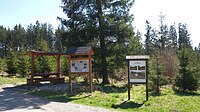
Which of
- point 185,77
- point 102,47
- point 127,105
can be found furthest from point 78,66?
point 185,77

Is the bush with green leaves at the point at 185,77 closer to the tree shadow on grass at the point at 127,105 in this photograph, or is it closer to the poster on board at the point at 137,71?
the poster on board at the point at 137,71

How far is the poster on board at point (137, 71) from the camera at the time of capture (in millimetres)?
15258

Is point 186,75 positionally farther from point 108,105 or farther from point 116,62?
point 108,105

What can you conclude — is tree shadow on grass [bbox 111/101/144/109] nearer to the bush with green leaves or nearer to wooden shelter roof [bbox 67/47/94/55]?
wooden shelter roof [bbox 67/47/94/55]

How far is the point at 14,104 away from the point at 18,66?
18.8 m

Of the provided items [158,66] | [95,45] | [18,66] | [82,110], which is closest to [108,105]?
[82,110]

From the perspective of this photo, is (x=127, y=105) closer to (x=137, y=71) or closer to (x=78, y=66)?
(x=137, y=71)

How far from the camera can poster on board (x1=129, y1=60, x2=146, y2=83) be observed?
601 inches

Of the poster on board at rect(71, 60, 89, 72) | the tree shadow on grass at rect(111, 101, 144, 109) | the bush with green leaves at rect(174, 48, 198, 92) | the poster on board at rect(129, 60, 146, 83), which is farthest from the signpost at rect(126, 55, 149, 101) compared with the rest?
the bush with green leaves at rect(174, 48, 198, 92)

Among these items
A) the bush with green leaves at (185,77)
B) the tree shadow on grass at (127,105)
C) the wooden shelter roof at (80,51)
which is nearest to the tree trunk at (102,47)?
the wooden shelter roof at (80,51)

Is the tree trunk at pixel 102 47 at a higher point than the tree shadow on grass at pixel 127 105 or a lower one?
higher

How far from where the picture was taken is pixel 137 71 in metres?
15.3

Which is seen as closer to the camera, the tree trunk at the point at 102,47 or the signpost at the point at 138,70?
the signpost at the point at 138,70

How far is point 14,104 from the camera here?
1334 centimetres
